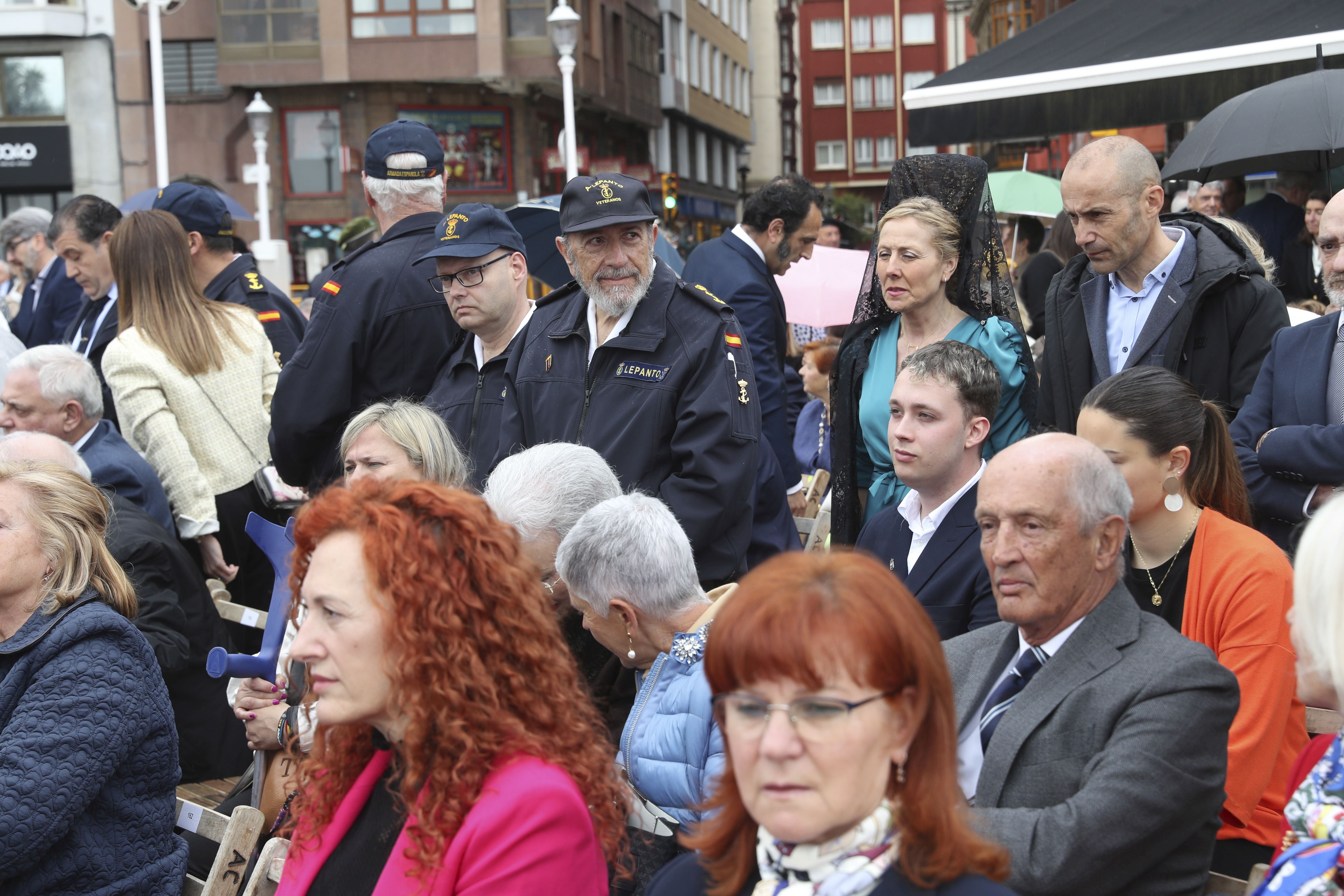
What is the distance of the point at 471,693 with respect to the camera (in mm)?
2262

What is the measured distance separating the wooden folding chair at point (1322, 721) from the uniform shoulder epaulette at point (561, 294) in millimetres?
2599

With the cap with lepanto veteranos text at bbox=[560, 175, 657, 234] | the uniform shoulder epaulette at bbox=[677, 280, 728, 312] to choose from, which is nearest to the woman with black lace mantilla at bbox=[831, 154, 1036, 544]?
the uniform shoulder epaulette at bbox=[677, 280, 728, 312]

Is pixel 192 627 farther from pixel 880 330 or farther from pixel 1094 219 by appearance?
pixel 1094 219

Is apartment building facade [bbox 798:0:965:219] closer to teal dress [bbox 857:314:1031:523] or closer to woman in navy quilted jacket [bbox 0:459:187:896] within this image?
teal dress [bbox 857:314:1031:523]

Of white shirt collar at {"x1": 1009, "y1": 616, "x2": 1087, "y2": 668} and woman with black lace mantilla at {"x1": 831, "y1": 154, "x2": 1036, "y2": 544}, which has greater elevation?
woman with black lace mantilla at {"x1": 831, "y1": 154, "x2": 1036, "y2": 544}

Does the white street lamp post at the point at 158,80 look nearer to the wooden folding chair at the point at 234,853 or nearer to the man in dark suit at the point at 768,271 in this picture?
the man in dark suit at the point at 768,271

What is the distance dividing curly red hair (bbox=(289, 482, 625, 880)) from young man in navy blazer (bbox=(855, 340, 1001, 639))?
1.27m

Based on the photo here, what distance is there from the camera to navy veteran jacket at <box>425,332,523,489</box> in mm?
4453

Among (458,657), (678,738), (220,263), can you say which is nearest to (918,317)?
(678,738)

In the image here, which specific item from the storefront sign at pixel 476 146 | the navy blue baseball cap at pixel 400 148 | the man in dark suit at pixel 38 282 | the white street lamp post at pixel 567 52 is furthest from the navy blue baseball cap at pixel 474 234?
the storefront sign at pixel 476 146

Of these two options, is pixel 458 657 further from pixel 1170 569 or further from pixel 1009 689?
pixel 1170 569

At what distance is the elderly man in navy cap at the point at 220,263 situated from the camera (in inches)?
229

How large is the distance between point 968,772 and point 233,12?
102ft

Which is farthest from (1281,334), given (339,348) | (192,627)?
(192,627)
